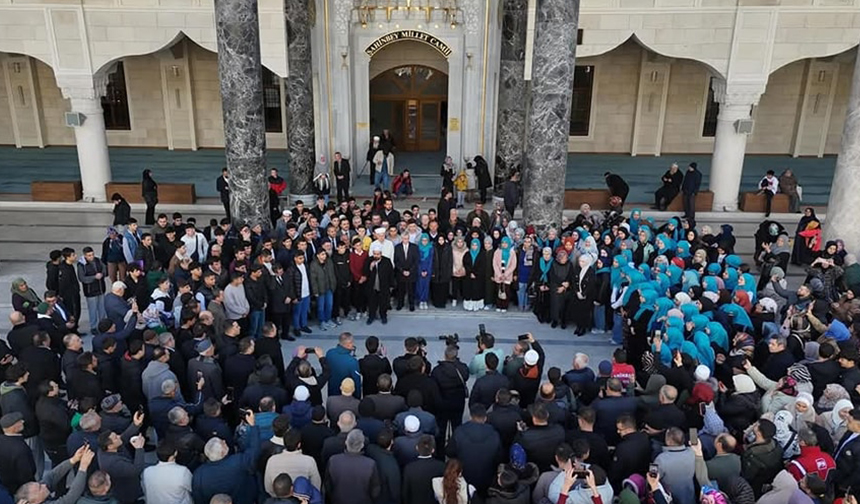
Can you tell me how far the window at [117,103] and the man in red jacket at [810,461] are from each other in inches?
852

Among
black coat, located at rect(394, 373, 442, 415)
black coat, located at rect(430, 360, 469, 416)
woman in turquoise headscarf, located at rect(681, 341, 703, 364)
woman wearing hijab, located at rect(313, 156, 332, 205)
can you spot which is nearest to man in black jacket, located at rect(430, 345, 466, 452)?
black coat, located at rect(430, 360, 469, 416)

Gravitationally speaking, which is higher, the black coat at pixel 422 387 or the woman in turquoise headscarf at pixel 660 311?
the woman in turquoise headscarf at pixel 660 311

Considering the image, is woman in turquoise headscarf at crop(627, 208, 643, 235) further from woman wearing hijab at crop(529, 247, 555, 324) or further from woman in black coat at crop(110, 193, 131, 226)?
woman in black coat at crop(110, 193, 131, 226)

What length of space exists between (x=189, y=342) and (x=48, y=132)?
18.6m

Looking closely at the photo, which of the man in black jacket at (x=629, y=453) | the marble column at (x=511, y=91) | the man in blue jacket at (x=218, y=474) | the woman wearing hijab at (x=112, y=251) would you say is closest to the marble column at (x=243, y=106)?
the woman wearing hijab at (x=112, y=251)

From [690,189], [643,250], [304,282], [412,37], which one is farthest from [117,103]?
[643,250]

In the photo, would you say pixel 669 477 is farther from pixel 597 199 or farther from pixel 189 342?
pixel 597 199

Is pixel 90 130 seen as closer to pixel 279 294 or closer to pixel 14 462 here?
pixel 279 294

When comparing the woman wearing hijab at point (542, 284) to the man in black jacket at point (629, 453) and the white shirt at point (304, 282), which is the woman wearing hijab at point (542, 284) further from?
the man in black jacket at point (629, 453)

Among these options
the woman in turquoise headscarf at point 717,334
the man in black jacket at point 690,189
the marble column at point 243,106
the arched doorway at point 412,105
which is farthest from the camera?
the arched doorway at point 412,105

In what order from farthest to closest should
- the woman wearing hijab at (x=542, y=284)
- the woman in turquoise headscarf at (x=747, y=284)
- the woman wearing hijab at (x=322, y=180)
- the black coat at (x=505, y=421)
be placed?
the woman wearing hijab at (x=322, y=180) < the woman wearing hijab at (x=542, y=284) < the woman in turquoise headscarf at (x=747, y=284) < the black coat at (x=505, y=421)

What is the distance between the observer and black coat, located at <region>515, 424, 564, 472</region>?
585 cm

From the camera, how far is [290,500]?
16.3ft

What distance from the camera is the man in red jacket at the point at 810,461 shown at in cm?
549
